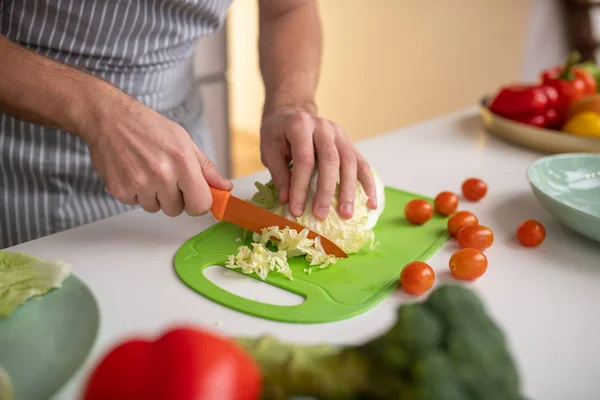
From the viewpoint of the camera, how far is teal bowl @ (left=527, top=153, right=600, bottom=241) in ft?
3.84

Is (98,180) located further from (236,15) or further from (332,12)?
(236,15)

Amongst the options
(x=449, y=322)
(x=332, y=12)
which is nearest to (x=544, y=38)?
(x=332, y=12)

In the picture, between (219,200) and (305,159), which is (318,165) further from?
(219,200)

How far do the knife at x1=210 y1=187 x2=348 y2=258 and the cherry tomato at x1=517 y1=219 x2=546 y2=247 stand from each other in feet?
1.24

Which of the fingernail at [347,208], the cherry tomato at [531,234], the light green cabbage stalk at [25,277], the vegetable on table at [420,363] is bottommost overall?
the cherry tomato at [531,234]

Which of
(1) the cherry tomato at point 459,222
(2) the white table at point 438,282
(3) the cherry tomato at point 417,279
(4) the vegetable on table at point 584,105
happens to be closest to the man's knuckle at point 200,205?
(2) the white table at point 438,282

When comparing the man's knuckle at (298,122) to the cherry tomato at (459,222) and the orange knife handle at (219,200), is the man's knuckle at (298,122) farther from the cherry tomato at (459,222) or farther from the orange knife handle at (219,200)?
the cherry tomato at (459,222)

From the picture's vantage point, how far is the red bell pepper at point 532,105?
1846mm

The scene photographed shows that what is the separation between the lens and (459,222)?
1.17 metres

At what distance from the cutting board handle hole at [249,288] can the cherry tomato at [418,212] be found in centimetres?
38

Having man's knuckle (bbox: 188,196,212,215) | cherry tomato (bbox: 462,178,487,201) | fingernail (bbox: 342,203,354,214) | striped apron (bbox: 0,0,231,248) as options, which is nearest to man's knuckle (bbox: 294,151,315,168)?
fingernail (bbox: 342,203,354,214)

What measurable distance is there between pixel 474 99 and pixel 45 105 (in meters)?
3.37

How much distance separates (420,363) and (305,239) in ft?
2.01

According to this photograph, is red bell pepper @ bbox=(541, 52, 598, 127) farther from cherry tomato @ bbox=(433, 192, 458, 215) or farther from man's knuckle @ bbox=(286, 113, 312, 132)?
man's knuckle @ bbox=(286, 113, 312, 132)
